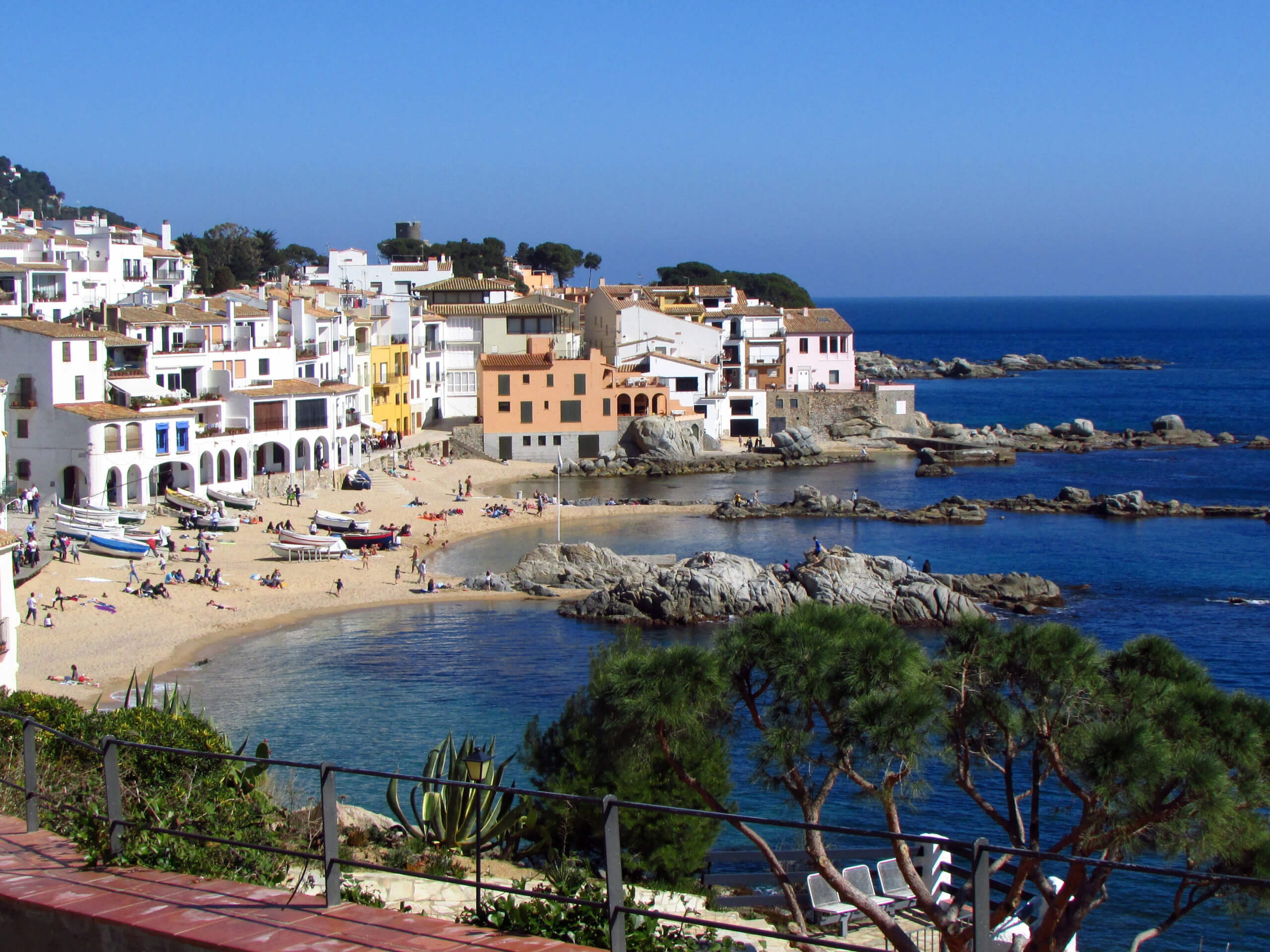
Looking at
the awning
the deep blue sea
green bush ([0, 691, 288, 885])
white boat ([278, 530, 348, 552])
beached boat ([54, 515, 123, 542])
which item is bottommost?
the deep blue sea

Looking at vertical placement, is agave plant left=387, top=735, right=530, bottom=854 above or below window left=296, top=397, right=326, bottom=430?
below

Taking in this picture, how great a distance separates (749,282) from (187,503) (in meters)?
89.2

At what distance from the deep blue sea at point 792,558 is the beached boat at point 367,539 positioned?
2.06 m

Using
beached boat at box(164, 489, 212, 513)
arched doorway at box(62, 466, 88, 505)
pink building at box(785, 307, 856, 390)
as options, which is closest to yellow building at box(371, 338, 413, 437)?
beached boat at box(164, 489, 212, 513)

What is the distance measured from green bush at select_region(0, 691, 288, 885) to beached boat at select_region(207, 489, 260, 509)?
3279 cm

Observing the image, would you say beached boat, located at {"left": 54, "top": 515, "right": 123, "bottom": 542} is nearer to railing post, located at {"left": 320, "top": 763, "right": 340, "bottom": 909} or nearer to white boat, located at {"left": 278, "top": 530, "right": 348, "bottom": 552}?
white boat, located at {"left": 278, "top": 530, "right": 348, "bottom": 552}

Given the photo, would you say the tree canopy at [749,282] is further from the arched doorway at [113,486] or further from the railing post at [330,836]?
the railing post at [330,836]

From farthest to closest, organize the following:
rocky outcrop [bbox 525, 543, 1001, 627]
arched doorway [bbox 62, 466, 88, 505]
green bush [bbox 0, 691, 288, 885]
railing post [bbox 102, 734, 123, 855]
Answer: arched doorway [bbox 62, 466, 88, 505]
rocky outcrop [bbox 525, 543, 1001, 627]
green bush [bbox 0, 691, 288, 885]
railing post [bbox 102, 734, 123, 855]

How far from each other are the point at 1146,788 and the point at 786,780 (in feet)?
10.5

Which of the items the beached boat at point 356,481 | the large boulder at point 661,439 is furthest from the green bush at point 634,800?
the large boulder at point 661,439

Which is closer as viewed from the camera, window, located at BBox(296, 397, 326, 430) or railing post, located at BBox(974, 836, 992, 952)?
railing post, located at BBox(974, 836, 992, 952)

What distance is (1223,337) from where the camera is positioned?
191625mm

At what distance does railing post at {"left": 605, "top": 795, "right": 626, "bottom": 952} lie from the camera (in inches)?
193

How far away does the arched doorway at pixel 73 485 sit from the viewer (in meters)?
39.1
